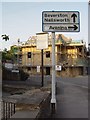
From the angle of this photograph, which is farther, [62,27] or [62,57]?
[62,57]

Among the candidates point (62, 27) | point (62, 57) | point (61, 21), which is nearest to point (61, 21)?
point (61, 21)

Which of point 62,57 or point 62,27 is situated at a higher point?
point 62,57

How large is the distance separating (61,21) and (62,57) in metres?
77.7

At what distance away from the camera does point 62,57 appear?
285ft

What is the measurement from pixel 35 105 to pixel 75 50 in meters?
81.3

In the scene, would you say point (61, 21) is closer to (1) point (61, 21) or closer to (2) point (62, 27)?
(1) point (61, 21)

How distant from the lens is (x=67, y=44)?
292ft

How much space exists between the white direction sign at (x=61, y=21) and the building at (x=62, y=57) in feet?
235

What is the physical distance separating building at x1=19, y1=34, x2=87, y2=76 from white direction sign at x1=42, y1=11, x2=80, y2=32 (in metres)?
71.6

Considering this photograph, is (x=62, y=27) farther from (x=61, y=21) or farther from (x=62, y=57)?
(x=62, y=57)

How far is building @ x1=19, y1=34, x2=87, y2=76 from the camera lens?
3268 inches

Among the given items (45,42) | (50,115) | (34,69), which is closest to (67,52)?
(34,69)

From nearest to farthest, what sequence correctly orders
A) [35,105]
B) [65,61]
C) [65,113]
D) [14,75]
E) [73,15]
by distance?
1. [35,105]
2. [73,15]
3. [65,113]
4. [14,75]
5. [65,61]

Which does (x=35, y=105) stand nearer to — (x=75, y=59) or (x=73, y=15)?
(x=73, y=15)
